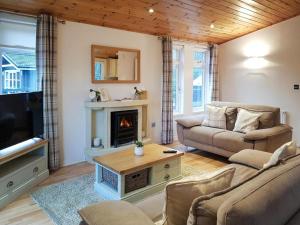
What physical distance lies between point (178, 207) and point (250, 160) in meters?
1.70

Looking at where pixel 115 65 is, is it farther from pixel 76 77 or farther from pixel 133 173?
pixel 133 173

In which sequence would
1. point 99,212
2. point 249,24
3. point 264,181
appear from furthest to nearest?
point 249,24, point 99,212, point 264,181

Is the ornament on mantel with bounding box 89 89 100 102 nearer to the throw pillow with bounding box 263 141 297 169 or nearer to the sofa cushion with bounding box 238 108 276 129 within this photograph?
the sofa cushion with bounding box 238 108 276 129

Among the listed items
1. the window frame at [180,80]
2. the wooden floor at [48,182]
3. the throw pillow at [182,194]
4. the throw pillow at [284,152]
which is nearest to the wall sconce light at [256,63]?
the window frame at [180,80]

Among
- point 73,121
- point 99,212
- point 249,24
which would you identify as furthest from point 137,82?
point 99,212

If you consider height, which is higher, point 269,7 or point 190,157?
point 269,7

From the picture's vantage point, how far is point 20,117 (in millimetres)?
3225

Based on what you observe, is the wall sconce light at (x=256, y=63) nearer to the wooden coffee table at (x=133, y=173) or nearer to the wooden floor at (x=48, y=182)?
the wooden floor at (x=48, y=182)

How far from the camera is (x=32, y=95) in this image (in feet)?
11.2

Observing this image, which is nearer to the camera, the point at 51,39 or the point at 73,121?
the point at 51,39

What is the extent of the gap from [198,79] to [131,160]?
3.93 metres

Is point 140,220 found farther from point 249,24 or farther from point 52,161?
point 249,24


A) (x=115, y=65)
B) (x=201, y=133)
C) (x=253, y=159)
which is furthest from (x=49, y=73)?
(x=253, y=159)

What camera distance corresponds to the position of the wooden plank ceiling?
358 centimetres
